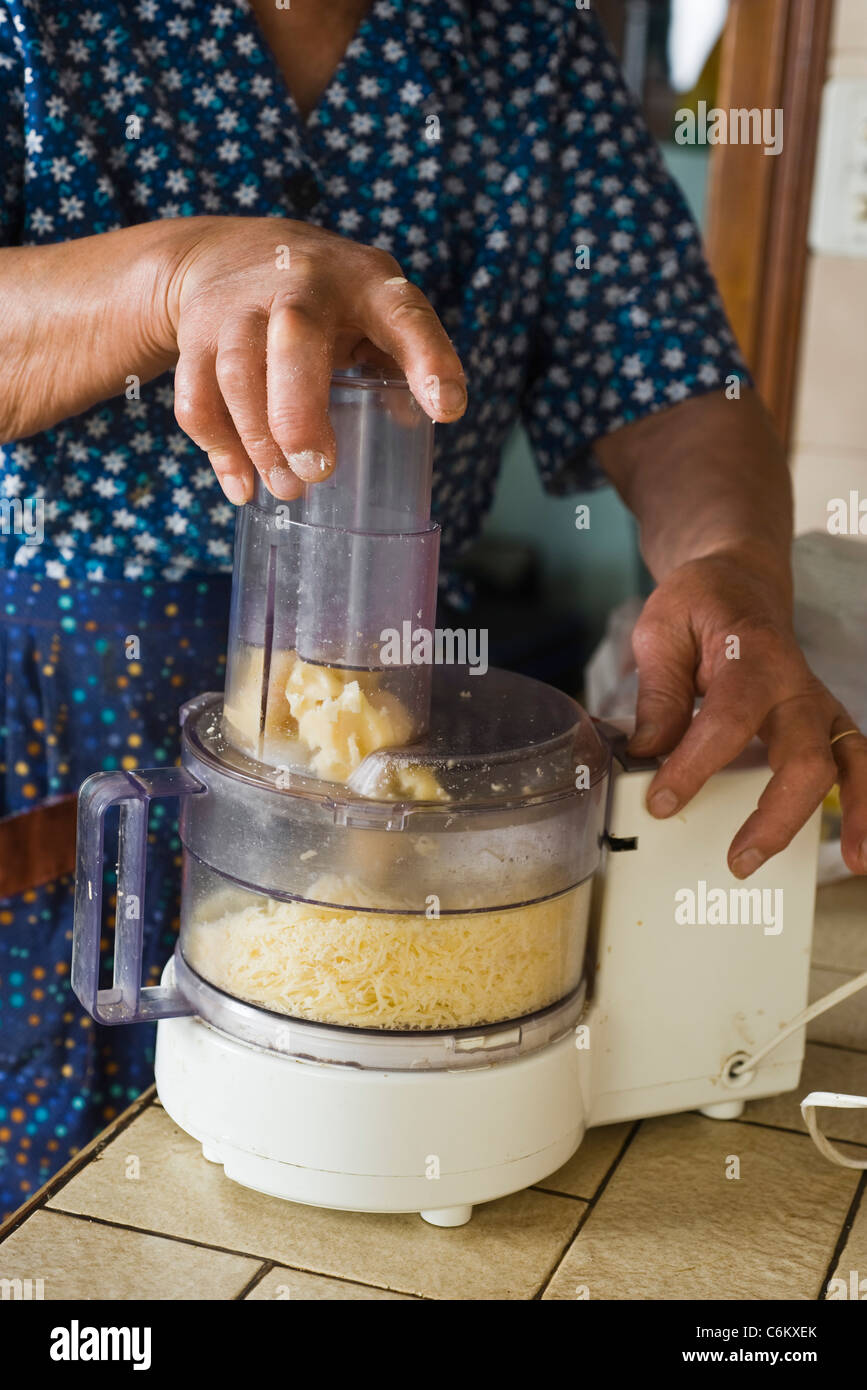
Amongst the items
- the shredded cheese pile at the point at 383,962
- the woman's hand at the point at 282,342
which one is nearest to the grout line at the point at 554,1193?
the shredded cheese pile at the point at 383,962

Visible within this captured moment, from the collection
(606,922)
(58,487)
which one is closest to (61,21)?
(58,487)

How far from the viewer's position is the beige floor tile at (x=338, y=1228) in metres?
0.67

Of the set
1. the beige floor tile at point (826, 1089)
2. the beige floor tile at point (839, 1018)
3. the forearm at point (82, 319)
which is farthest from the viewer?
the beige floor tile at point (839, 1018)

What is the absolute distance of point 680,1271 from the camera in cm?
69

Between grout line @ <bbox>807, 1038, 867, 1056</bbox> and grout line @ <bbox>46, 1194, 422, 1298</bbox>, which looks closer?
grout line @ <bbox>46, 1194, 422, 1298</bbox>

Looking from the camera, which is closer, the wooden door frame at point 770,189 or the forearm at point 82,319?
the forearm at point 82,319

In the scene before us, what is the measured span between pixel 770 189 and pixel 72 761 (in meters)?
1.35

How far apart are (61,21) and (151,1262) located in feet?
2.32

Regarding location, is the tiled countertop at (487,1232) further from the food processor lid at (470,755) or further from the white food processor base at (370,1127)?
the food processor lid at (470,755)

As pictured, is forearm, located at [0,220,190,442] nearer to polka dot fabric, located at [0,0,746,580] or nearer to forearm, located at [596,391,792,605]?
polka dot fabric, located at [0,0,746,580]

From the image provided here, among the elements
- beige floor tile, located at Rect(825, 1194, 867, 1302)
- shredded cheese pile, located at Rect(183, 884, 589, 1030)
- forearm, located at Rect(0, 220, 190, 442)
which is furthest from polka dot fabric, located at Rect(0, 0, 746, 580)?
beige floor tile, located at Rect(825, 1194, 867, 1302)

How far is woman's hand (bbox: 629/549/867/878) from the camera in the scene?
0.77 meters

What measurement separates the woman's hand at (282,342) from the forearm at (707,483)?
397 millimetres

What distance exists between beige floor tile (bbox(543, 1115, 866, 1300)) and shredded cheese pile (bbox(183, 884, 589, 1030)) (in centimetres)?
12
